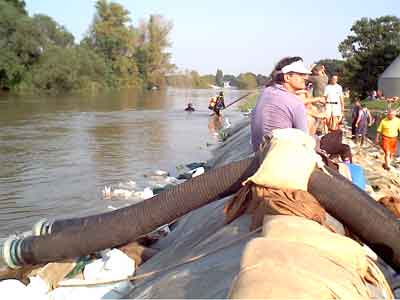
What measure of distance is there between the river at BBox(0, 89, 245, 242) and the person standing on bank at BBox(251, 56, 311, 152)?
17.3 feet

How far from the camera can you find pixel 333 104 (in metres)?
12.5

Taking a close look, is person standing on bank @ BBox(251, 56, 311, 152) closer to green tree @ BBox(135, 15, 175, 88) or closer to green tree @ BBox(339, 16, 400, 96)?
green tree @ BBox(339, 16, 400, 96)

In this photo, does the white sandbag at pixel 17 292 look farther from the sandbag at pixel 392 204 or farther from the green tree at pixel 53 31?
the green tree at pixel 53 31

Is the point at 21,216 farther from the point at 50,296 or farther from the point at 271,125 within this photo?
the point at 271,125

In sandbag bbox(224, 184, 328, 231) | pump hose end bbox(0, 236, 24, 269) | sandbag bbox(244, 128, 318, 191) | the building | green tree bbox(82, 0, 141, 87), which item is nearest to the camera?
sandbag bbox(224, 184, 328, 231)

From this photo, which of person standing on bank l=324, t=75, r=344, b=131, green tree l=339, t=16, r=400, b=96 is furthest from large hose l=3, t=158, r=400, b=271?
green tree l=339, t=16, r=400, b=96

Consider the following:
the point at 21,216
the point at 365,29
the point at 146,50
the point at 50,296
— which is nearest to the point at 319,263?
the point at 50,296

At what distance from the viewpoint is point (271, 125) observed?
5.07 m

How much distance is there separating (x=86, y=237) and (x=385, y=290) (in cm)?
312

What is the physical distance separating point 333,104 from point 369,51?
43.8m

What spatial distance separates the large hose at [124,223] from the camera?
199 inches

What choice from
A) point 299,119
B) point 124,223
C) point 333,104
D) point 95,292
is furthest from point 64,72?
point 299,119

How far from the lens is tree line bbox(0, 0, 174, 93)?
58531 mm

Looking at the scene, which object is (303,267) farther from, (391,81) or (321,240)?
(391,81)
